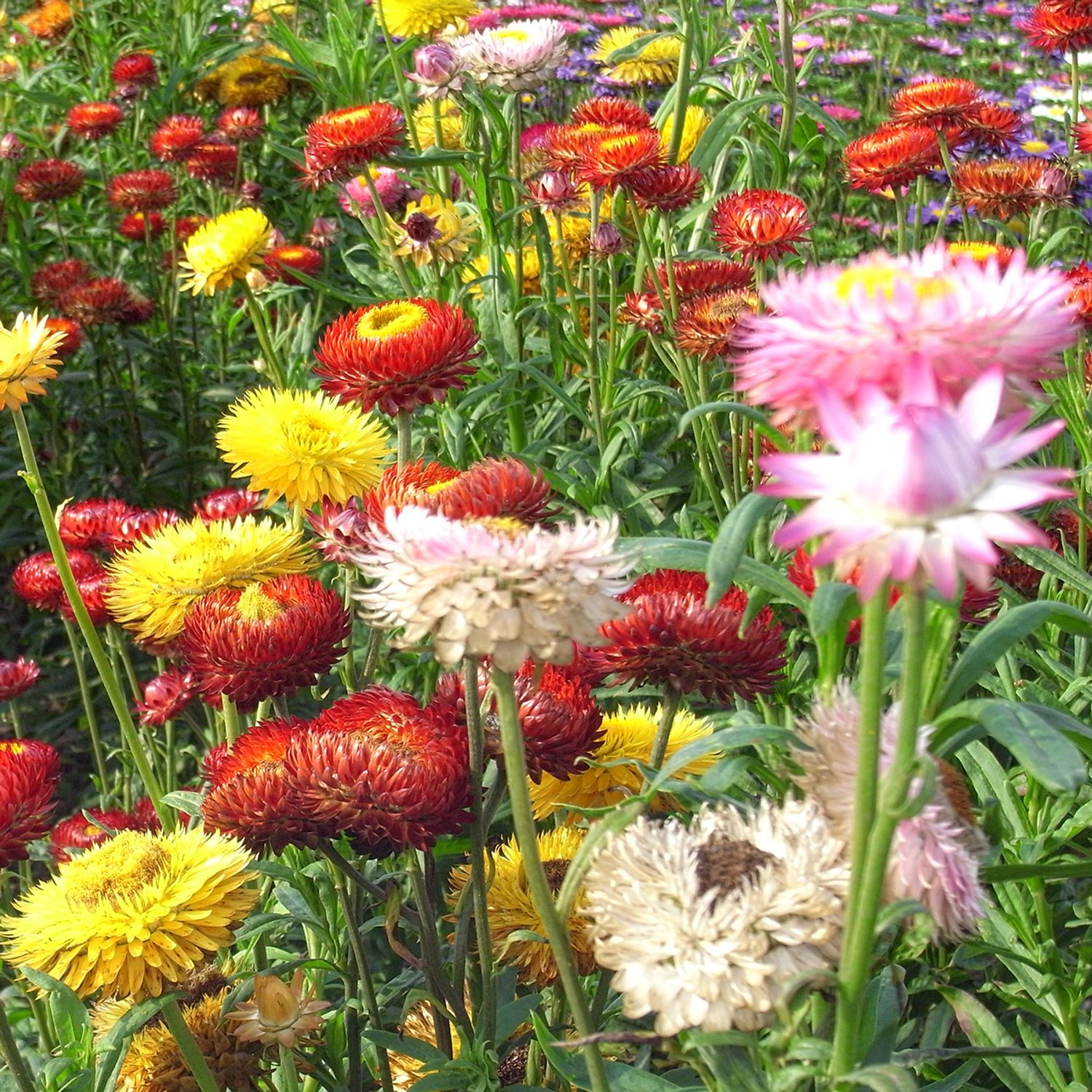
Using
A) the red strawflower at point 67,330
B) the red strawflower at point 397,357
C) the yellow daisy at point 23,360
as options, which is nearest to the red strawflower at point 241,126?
the red strawflower at point 67,330

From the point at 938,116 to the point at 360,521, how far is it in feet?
5.57

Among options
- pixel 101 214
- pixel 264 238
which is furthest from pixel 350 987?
pixel 101 214

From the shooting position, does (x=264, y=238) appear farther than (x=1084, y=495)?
Yes

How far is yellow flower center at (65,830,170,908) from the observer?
1.42 meters

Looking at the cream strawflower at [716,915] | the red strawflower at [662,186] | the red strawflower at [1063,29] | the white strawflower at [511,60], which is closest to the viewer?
the cream strawflower at [716,915]

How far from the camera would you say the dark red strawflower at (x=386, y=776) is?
130cm

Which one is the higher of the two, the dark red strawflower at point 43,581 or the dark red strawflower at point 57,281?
the dark red strawflower at point 57,281

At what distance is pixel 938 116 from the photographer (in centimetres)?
270

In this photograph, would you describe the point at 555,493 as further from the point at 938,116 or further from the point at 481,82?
the point at 938,116

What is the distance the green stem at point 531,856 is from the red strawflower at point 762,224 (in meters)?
1.38

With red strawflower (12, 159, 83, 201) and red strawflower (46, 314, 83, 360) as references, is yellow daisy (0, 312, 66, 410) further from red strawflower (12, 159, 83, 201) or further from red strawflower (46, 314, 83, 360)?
red strawflower (12, 159, 83, 201)

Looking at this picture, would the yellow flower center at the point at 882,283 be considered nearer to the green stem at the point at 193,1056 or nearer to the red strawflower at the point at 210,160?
the green stem at the point at 193,1056

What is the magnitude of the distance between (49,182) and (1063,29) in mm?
2890

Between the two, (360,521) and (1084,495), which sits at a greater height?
(360,521)
